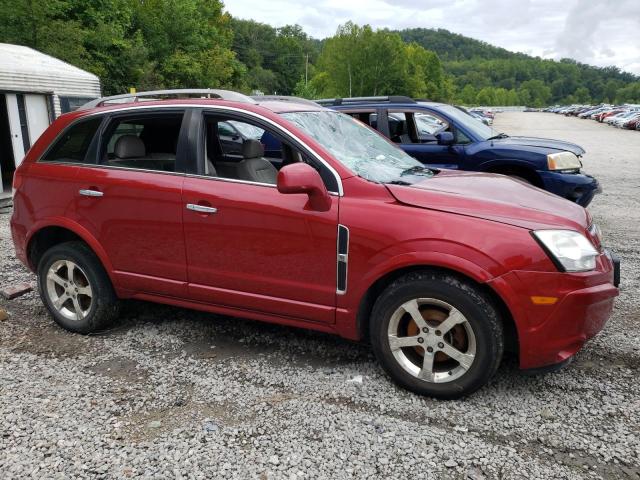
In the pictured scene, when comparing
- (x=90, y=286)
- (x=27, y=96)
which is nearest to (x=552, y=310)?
(x=90, y=286)

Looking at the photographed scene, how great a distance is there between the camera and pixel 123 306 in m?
4.50

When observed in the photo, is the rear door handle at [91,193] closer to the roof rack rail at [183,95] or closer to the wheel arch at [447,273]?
the roof rack rail at [183,95]

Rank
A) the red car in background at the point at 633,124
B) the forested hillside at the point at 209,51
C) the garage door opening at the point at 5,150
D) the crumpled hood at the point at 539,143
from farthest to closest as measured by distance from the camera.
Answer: the red car in background at the point at 633,124 < the forested hillside at the point at 209,51 < the garage door opening at the point at 5,150 < the crumpled hood at the point at 539,143

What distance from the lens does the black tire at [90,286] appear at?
4148 millimetres

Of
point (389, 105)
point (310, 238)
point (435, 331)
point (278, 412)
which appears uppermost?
point (389, 105)

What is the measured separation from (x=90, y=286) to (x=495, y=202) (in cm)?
300

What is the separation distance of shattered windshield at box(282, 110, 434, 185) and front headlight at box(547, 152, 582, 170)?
3.61 m

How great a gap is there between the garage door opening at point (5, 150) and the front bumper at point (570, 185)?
9944 mm

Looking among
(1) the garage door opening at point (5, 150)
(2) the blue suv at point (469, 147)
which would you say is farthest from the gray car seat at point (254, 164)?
(1) the garage door opening at point (5, 150)

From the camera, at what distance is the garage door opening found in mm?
11227

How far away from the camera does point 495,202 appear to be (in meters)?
3.23

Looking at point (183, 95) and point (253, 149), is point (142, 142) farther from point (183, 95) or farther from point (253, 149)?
point (253, 149)

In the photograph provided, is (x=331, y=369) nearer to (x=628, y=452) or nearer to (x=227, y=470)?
(x=227, y=470)

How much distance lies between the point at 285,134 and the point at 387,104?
4.86 metres
